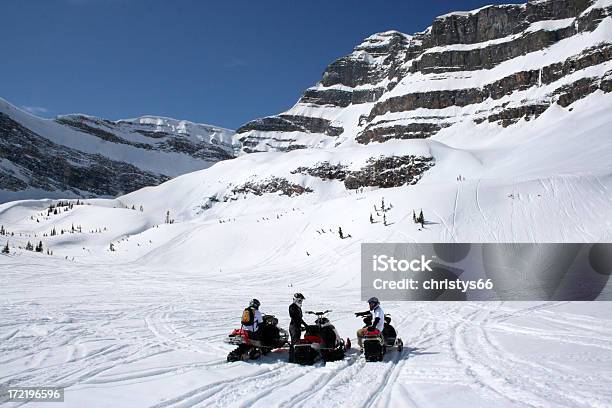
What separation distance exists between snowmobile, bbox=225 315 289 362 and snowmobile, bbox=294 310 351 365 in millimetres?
821

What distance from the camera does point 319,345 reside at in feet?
27.6

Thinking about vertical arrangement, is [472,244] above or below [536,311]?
above

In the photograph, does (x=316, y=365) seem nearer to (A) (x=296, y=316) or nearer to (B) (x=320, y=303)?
(A) (x=296, y=316)

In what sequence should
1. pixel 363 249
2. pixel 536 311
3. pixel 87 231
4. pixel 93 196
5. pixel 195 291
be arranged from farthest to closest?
1. pixel 93 196
2. pixel 87 231
3. pixel 363 249
4. pixel 195 291
5. pixel 536 311

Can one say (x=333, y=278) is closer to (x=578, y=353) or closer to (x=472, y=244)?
(x=472, y=244)

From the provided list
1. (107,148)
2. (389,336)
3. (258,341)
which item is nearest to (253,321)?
(258,341)

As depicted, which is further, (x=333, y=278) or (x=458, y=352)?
(x=333, y=278)

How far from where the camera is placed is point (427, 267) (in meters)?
21.0

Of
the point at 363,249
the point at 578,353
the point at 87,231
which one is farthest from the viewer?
the point at 87,231

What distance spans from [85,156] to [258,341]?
448 ft

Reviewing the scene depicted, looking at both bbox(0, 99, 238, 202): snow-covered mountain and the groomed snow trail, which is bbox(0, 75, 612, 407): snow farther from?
bbox(0, 99, 238, 202): snow-covered mountain

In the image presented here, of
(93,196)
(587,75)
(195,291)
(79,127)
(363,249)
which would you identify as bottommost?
(195,291)

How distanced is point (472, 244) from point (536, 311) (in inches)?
333

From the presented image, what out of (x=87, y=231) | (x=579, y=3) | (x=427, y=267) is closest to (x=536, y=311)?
(x=427, y=267)
